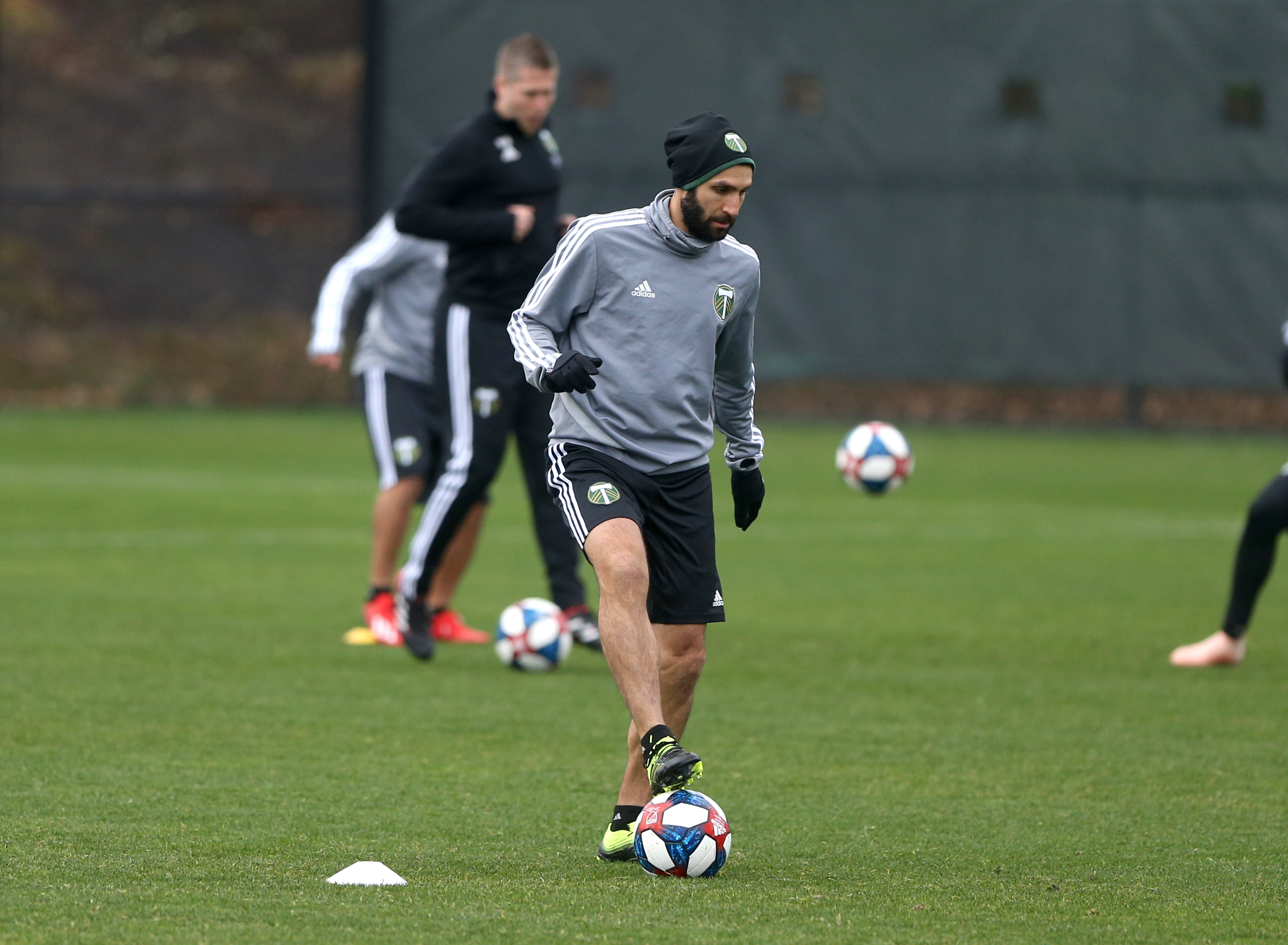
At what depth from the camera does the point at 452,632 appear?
9.38 m

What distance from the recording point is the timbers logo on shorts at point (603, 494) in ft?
17.6

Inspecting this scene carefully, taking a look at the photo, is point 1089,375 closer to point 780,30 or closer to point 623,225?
point 780,30

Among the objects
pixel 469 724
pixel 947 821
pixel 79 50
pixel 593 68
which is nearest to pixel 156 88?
pixel 79 50

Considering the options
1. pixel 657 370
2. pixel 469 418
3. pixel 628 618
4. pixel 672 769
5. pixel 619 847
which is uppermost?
pixel 469 418

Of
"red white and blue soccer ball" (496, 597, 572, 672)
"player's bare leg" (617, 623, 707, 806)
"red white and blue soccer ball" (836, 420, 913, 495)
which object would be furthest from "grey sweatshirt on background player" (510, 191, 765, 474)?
"red white and blue soccer ball" (836, 420, 913, 495)

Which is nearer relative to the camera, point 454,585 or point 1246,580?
point 1246,580

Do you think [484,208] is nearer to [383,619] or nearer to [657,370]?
[383,619]

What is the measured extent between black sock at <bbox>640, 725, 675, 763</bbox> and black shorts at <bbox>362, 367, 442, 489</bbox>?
4.60 metres

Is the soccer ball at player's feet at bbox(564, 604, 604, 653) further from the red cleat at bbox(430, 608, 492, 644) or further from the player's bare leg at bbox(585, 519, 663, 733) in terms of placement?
the player's bare leg at bbox(585, 519, 663, 733)

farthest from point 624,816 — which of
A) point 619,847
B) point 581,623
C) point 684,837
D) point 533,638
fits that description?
point 581,623

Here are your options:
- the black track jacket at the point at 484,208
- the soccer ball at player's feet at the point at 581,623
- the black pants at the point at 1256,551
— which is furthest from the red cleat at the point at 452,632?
the black pants at the point at 1256,551

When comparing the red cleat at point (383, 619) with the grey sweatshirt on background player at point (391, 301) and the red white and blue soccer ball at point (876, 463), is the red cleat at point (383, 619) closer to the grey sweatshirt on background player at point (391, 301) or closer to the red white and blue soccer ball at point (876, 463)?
the grey sweatshirt on background player at point (391, 301)

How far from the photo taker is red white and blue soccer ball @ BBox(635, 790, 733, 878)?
4.94 metres

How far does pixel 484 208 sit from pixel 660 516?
3.77 metres
